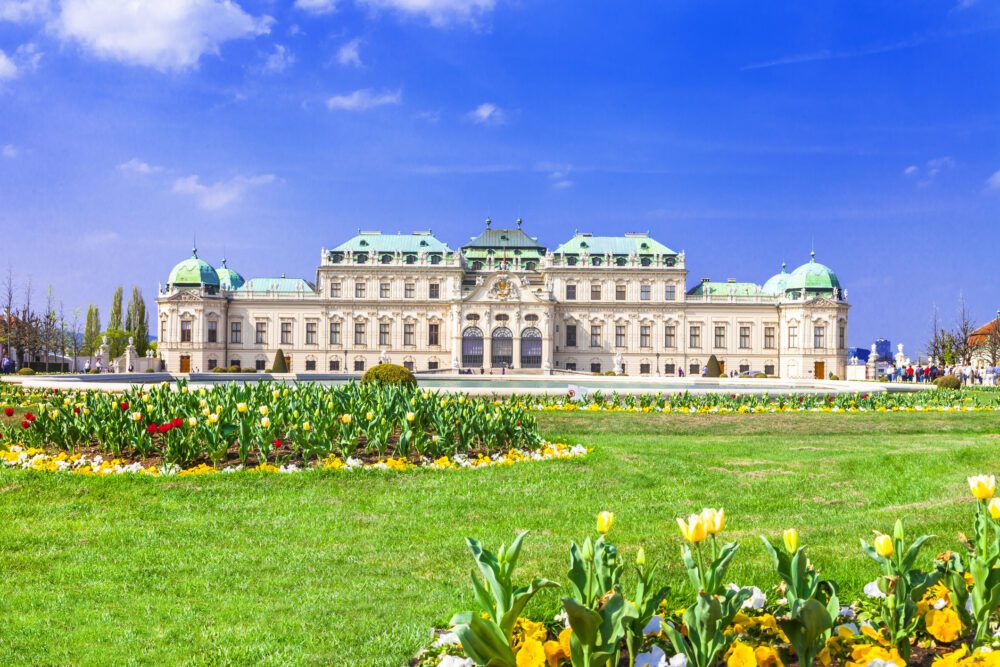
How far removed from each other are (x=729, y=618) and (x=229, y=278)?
7884 cm

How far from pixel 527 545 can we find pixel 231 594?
2.62m

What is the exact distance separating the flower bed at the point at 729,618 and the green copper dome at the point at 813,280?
229 ft

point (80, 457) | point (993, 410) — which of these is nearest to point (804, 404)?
point (993, 410)

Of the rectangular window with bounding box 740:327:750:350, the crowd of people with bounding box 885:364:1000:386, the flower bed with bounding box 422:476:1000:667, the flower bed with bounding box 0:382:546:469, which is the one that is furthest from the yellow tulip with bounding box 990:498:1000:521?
the rectangular window with bounding box 740:327:750:350

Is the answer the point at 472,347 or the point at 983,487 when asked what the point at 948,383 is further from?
the point at 472,347

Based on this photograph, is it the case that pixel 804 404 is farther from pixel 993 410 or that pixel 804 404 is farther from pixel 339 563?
pixel 339 563

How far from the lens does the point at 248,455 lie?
38.2 feet

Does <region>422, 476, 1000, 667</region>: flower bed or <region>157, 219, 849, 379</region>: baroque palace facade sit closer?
<region>422, 476, 1000, 667</region>: flower bed

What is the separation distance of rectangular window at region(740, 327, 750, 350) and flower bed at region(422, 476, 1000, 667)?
69.2 meters

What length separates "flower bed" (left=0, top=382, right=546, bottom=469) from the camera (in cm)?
1113

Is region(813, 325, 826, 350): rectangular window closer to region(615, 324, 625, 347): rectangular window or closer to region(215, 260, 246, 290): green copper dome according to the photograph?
region(615, 324, 625, 347): rectangular window

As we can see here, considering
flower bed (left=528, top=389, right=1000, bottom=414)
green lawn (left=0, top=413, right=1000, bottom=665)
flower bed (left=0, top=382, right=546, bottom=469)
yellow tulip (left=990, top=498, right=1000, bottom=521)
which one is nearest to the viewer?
yellow tulip (left=990, top=498, right=1000, bottom=521)

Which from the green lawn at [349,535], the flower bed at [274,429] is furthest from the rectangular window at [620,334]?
the flower bed at [274,429]

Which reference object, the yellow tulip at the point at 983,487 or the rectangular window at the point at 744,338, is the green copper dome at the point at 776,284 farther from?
the yellow tulip at the point at 983,487
